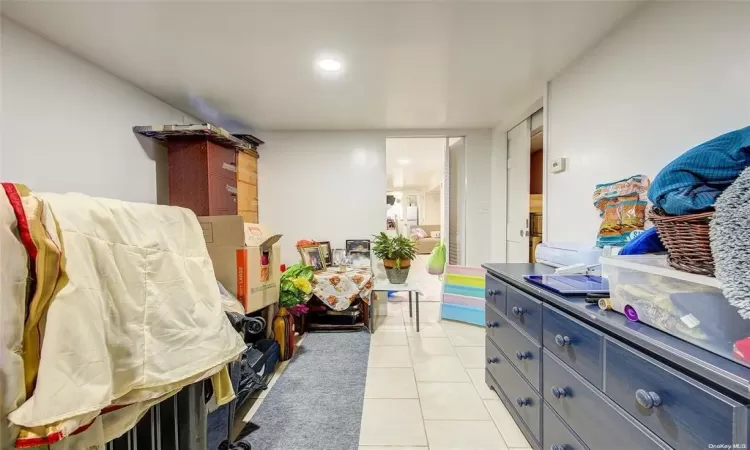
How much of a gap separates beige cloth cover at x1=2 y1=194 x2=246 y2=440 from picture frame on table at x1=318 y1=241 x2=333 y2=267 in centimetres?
212

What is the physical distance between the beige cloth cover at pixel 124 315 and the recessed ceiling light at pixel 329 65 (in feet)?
4.55

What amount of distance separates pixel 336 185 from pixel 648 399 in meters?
3.31

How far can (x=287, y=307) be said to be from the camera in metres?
2.34

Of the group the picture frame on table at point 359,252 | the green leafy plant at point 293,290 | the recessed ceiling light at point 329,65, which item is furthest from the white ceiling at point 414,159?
the green leafy plant at point 293,290

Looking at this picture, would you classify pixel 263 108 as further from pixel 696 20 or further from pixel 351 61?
pixel 696 20

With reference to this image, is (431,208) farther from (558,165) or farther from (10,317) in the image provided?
(10,317)

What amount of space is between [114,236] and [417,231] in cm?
824

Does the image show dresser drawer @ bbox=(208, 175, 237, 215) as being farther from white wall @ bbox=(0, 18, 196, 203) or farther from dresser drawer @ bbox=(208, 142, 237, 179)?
white wall @ bbox=(0, 18, 196, 203)

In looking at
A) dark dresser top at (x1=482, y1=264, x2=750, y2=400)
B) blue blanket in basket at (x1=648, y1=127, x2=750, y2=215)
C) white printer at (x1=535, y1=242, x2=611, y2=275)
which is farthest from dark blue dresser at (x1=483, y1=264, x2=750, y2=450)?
blue blanket in basket at (x1=648, y1=127, x2=750, y2=215)

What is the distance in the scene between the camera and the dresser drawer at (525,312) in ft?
4.25

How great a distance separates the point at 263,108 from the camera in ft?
9.32

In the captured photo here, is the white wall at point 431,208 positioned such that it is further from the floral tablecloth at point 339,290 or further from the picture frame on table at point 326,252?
the floral tablecloth at point 339,290

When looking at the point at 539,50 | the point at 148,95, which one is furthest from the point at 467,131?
the point at 148,95

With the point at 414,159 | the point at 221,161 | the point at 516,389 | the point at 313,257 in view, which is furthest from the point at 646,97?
the point at 414,159
